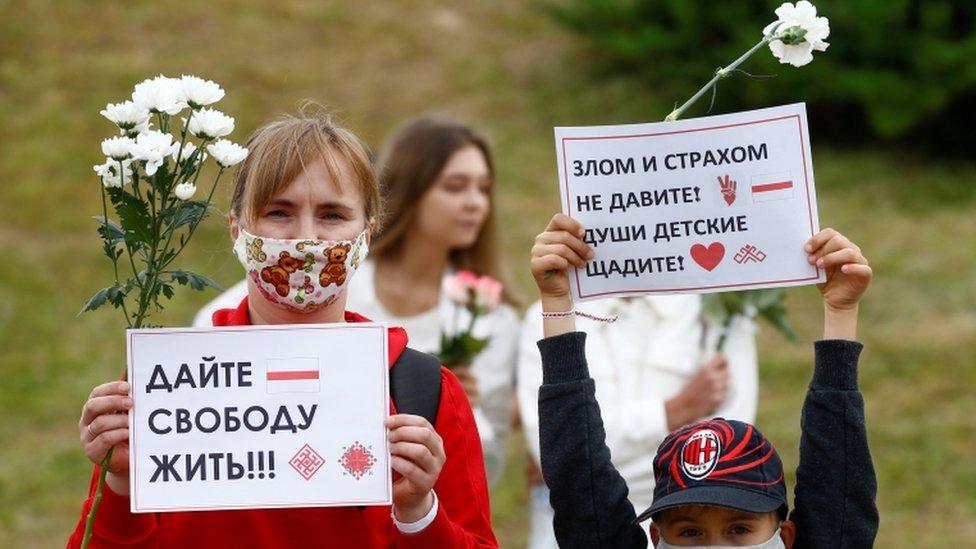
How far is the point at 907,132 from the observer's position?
45.6 feet

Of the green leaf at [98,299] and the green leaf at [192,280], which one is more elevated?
the green leaf at [192,280]

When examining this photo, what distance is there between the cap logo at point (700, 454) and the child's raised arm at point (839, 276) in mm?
364

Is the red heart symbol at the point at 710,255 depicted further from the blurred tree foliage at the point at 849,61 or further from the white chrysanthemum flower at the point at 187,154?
the blurred tree foliage at the point at 849,61

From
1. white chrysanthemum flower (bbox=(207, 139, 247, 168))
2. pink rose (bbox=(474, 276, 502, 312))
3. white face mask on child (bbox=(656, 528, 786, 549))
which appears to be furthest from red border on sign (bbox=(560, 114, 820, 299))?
pink rose (bbox=(474, 276, 502, 312))

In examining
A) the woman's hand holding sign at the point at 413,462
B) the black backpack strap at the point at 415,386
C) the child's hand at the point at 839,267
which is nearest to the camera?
the woman's hand holding sign at the point at 413,462

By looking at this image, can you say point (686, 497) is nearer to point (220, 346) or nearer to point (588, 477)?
point (588, 477)

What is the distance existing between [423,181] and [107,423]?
3076mm

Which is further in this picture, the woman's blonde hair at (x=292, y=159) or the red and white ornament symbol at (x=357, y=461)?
the woman's blonde hair at (x=292, y=159)

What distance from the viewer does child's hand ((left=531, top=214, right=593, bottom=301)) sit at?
3322 mm

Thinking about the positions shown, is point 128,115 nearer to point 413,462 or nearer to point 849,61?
point 413,462

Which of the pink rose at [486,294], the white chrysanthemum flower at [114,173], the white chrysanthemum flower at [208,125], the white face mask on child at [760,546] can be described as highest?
the white chrysanthemum flower at [208,125]

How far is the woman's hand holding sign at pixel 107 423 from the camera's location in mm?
2955

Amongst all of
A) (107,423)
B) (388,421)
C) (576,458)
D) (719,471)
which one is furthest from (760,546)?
(107,423)

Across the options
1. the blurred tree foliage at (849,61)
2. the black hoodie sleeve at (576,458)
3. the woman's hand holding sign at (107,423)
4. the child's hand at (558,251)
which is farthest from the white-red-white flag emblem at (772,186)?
the blurred tree foliage at (849,61)
